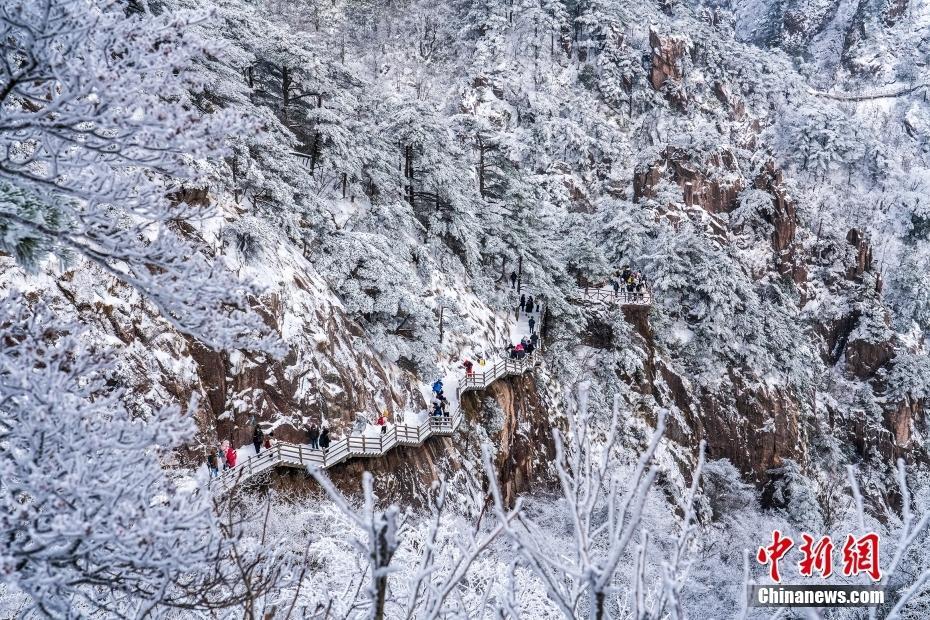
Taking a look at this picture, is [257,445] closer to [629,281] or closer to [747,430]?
[629,281]

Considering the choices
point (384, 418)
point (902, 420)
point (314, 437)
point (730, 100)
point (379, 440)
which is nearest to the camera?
point (314, 437)

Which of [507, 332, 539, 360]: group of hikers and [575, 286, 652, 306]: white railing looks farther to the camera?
[575, 286, 652, 306]: white railing

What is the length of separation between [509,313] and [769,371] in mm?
16050

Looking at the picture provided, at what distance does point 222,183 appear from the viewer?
17.8 m

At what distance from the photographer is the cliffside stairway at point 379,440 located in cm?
1275

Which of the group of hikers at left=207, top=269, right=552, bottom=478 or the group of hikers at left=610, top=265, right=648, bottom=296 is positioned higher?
the group of hikers at left=610, top=265, right=648, bottom=296

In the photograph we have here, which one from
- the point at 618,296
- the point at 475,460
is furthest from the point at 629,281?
the point at 475,460

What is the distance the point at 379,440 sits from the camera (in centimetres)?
1524

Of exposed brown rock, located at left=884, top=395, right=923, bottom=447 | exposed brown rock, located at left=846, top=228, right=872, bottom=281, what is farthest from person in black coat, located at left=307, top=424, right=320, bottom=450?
exposed brown rock, located at left=846, top=228, right=872, bottom=281

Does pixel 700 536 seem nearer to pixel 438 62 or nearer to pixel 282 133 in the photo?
pixel 282 133

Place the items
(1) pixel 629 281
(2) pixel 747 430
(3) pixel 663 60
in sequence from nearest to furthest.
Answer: (2) pixel 747 430 < (1) pixel 629 281 < (3) pixel 663 60

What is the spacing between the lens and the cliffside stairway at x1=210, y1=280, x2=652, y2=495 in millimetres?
12750

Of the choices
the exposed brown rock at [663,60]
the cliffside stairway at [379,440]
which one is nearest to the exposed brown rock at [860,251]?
the exposed brown rock at [663,60]

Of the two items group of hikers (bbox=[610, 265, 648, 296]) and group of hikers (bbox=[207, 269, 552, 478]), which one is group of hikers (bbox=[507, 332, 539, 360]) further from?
group of hikers (bbox=[610, 265, 648, 296])
